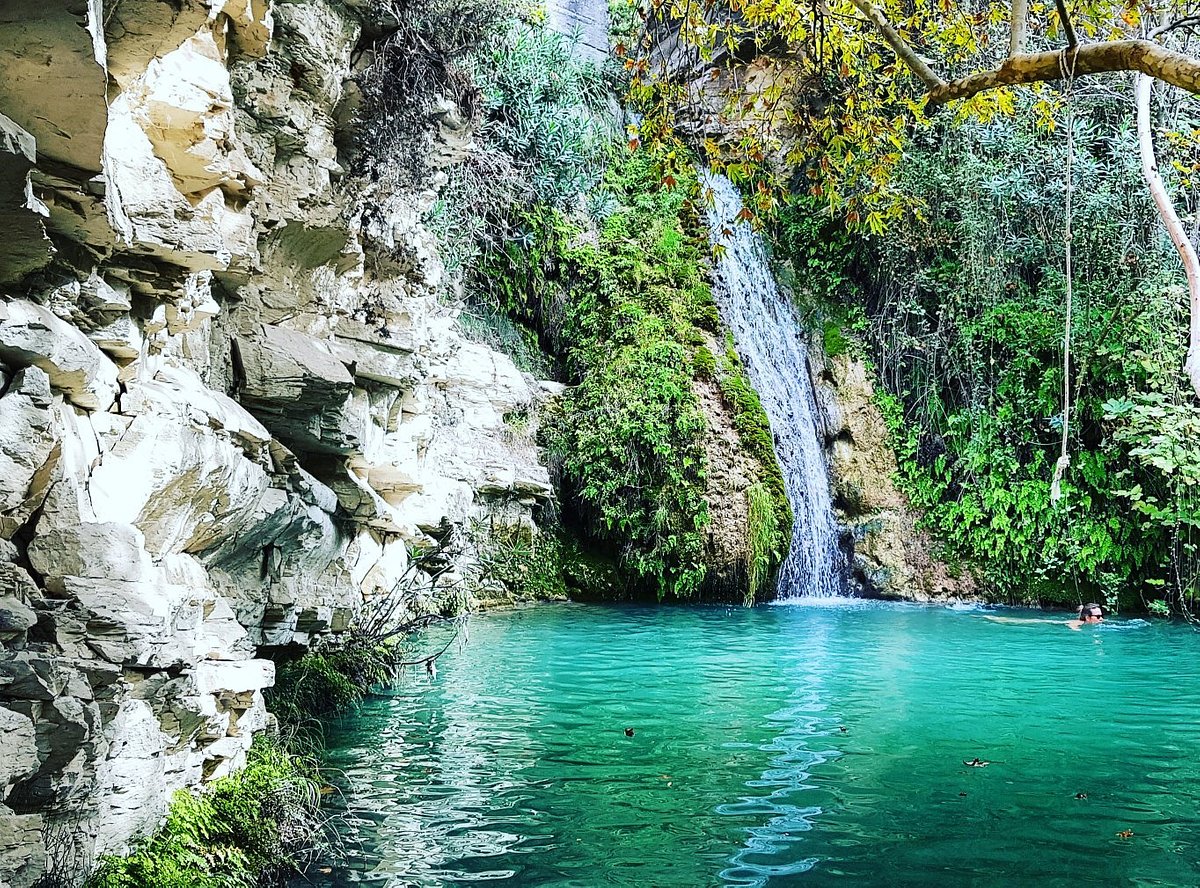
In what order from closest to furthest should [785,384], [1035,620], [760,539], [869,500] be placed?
[1035,620] → [760,539] → [869,500] → [785,384]

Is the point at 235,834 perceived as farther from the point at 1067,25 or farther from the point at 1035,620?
the point at 1035,620

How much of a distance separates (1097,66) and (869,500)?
13.1 metres

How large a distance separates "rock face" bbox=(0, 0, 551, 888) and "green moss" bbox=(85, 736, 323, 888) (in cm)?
10

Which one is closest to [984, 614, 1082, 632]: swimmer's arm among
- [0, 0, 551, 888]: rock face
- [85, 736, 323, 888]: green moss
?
[0, 0, 551, 888]: rock face

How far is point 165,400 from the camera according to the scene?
4.09 metres

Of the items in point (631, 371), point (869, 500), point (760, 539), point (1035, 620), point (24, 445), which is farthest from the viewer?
point (869, 500)

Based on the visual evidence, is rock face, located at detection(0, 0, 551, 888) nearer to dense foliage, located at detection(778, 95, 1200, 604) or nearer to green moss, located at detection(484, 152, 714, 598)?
green moss, located at detection(484, 152, 714, 598)

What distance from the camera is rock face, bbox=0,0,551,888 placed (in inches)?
121

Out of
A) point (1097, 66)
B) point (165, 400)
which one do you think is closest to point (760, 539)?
point (1097, 66)

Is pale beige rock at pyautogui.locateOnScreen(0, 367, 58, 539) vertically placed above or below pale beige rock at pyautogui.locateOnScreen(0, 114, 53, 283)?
below

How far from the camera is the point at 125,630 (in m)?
3.51

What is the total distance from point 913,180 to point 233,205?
14.2m

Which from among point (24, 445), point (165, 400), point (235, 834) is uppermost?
point (165, 400)

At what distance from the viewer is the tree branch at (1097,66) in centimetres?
338
